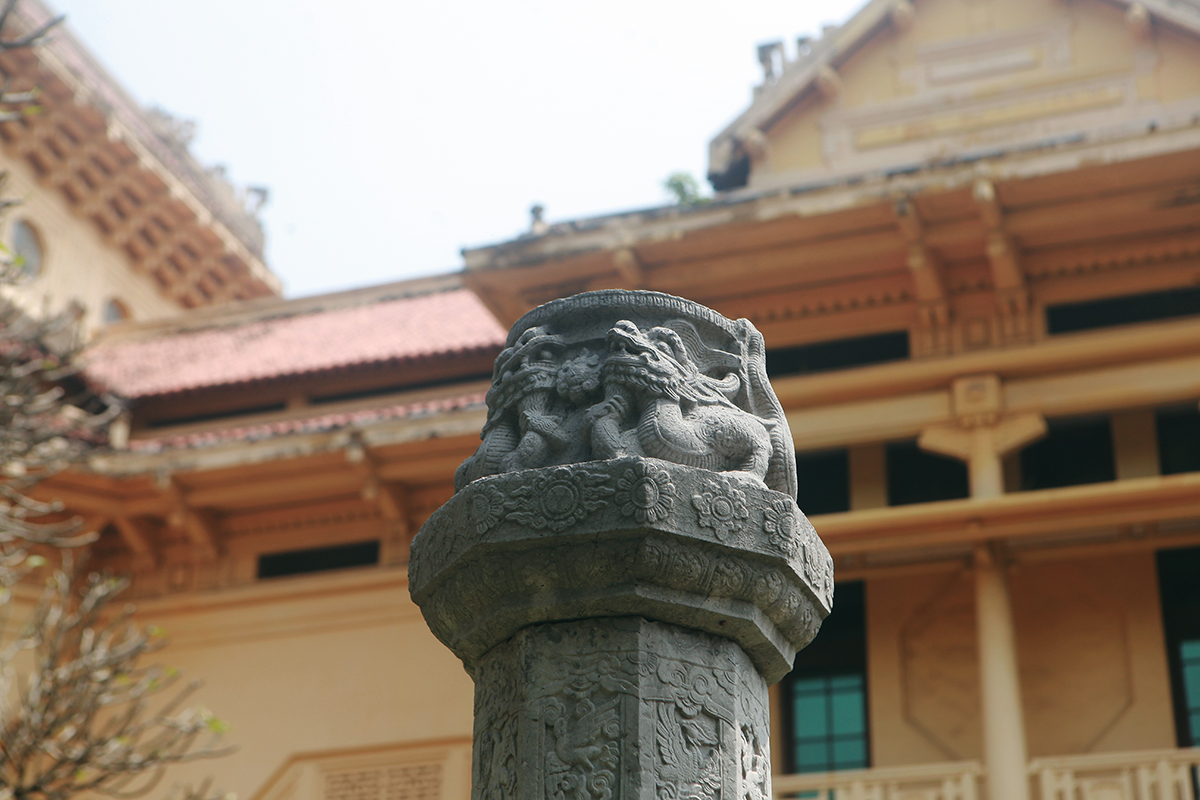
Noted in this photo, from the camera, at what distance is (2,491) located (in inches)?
336

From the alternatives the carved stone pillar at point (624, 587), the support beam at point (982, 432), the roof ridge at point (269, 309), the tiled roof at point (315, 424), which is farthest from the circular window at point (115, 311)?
the carved stone pillar at point (624, 587)

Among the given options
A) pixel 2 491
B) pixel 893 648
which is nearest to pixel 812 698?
pixel 893 648

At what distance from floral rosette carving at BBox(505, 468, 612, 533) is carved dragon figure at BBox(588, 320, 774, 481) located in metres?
0.18

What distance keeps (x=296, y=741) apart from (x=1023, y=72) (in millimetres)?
8384

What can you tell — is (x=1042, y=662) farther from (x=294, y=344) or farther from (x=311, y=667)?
(x=294, y=344)

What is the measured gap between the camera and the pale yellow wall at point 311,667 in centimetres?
1110

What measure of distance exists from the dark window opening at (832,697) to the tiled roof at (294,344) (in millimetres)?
4276

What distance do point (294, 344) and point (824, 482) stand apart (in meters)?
7.03

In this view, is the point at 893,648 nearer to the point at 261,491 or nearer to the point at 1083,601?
the point at 1083,601

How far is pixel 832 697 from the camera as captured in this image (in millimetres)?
10328

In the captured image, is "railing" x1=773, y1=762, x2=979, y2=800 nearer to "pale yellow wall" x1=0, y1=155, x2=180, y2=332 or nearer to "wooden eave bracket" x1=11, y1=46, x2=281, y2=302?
"pale yellow wall" x1=0, y1=155, x2=180, y2=332

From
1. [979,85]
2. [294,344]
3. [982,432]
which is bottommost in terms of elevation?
[982,432]

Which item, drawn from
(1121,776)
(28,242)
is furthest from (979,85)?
(28,242)

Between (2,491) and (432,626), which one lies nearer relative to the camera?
(432,626)
